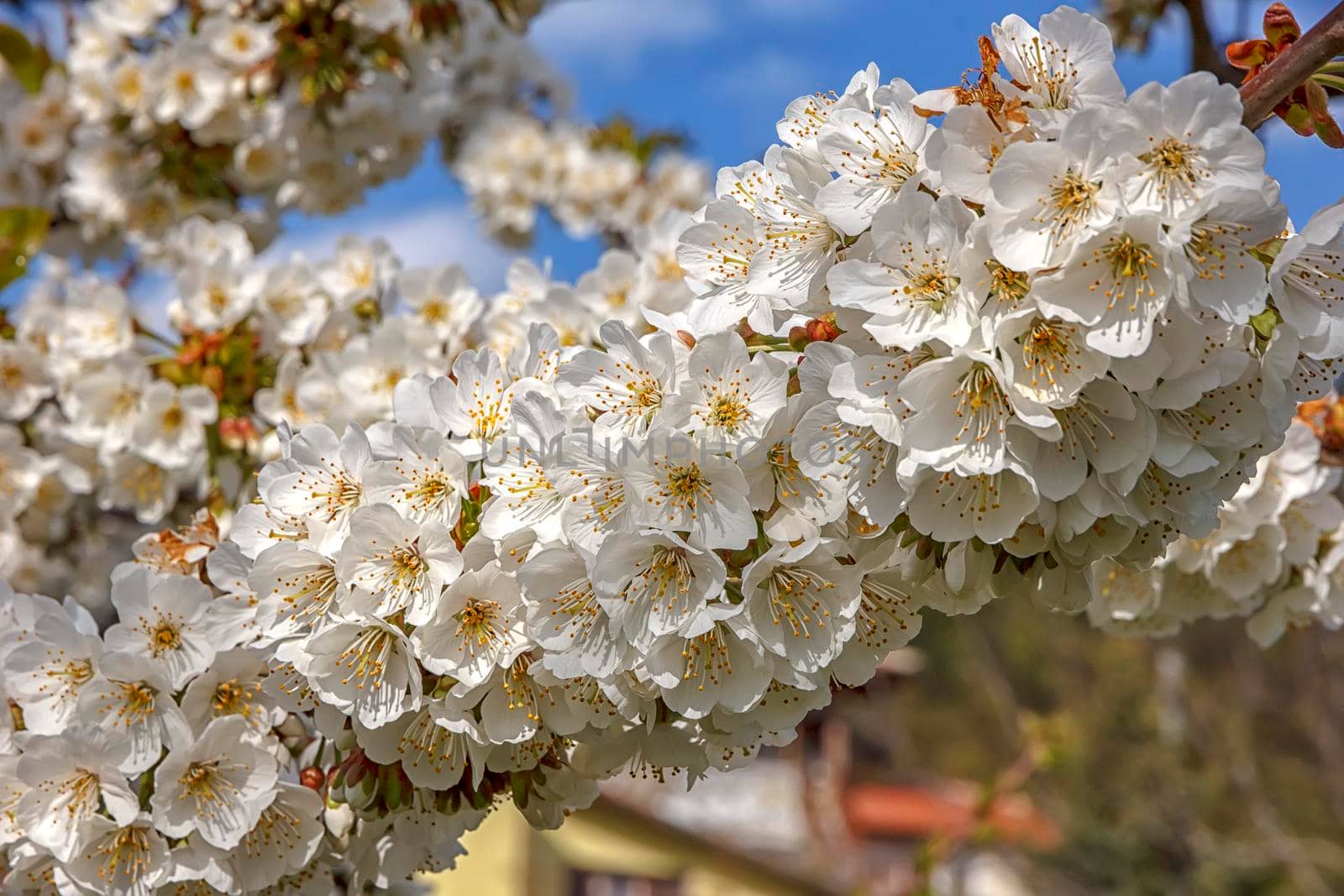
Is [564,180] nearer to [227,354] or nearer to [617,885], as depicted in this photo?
[227,354]

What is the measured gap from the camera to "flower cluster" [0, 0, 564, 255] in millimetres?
3650

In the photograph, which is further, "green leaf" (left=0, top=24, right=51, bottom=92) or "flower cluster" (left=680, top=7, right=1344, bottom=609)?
"green leaf" (left=0, top=24, right=51, bottom=92)

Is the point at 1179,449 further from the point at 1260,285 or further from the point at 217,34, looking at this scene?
the point at 217,34

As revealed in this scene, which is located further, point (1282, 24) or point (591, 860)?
point (591, 860)

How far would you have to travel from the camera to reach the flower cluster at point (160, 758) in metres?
1.79

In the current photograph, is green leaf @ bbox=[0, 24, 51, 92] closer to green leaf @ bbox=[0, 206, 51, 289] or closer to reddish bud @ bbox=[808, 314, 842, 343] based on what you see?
green leaf @ bbox=[0, 206, 51, 289]

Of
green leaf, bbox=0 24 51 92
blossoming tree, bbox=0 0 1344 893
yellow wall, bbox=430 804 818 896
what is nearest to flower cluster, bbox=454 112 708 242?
green leaf, bbox=0 24 51 92

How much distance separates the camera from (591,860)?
29.7ft

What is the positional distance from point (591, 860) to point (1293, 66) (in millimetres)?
8493

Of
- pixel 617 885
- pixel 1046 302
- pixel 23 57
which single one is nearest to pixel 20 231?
pixel 23 57

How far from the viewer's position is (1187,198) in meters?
1.37

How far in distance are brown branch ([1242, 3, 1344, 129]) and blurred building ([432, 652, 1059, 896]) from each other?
178 centimetres

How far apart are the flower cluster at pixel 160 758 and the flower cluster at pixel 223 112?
2159 mm

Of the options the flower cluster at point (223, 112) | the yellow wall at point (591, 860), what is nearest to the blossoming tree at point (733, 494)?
the flower cluster at point (223, 112)
